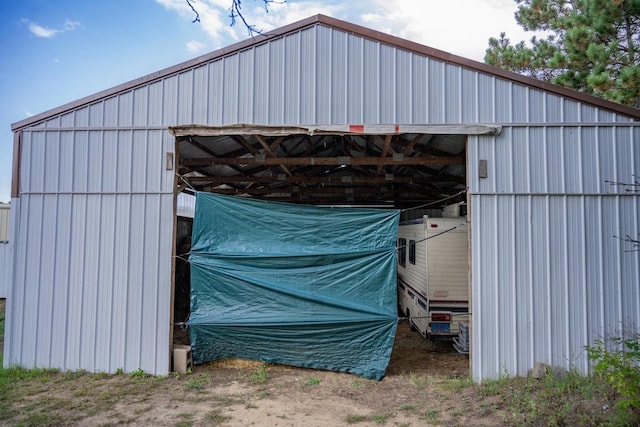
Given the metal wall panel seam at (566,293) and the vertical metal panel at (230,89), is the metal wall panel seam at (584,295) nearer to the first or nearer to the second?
the metal wall panel seam at (566,293)

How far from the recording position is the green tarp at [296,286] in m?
6.33

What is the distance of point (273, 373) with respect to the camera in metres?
6.47

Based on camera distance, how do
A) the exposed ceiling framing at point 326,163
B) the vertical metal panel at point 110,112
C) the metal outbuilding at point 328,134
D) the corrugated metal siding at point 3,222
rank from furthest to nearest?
the corrugated metal siding at point 3,222, the exposed ceiling framing at point 326,163, the vertical metal panel at point 110,112, the metal outbuilding at point 328,134

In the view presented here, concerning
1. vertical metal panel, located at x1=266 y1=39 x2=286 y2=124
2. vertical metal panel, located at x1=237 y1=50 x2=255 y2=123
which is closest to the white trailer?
vertical metal panel, located at x1=266 y1=39 x2=286 y2=124

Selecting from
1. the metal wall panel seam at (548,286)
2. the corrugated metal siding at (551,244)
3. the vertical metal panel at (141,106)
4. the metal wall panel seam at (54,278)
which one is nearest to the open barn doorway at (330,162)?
the vertical metal panel at (141,106)

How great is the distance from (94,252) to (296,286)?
10.5 feet

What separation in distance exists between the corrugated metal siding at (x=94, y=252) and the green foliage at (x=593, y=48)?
9428 mm

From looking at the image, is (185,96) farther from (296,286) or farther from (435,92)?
(435,92)

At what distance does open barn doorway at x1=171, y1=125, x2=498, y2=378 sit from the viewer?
652cm

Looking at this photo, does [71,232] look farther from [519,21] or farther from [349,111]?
Answer: [519,21]

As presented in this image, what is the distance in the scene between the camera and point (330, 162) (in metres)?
7.54

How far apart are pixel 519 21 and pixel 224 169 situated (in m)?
11.5

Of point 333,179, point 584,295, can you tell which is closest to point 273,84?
point 333,179

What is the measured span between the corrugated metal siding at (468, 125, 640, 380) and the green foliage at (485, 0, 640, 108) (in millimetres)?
3653
